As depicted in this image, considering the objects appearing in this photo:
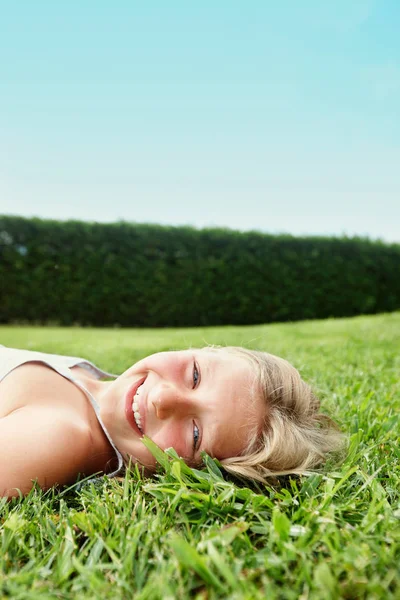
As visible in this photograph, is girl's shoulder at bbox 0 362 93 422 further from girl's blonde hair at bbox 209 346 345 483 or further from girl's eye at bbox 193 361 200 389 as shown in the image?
girl's blonde hair at bbox 209 346 345 483

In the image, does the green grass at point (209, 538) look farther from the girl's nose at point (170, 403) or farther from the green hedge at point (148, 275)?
the green hedge at point (148, 275)

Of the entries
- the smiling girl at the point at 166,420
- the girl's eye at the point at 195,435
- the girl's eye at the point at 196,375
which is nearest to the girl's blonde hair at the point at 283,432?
the smiling girl at the point at 166,420

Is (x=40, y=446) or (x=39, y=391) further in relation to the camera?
(x=39, y=391)

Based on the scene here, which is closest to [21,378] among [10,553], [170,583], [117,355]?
[10,553]

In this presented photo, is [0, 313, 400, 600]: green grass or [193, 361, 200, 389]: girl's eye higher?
[193, 361, 200, 389]: girl's eye

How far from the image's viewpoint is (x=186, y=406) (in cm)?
181

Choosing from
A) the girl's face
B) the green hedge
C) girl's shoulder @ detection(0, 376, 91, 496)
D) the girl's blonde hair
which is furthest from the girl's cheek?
the green hedge

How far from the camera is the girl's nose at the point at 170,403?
5.90 feet

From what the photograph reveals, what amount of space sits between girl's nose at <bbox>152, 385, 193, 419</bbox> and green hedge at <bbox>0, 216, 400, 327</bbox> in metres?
10.4

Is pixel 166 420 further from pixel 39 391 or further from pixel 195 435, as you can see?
pixel 39 391

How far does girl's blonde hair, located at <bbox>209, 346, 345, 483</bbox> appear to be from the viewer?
5.88 feet

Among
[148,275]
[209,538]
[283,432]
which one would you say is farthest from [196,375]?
[148,275]

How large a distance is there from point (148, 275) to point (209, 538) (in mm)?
11132

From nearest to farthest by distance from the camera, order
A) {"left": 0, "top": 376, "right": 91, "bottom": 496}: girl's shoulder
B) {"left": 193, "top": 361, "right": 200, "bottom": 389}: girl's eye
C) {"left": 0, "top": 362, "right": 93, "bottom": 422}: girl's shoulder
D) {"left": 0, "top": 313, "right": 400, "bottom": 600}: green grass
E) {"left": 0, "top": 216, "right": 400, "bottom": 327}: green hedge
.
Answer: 1. {"left": 0, "top": 313, "right": 400, "bottom": 600}: green grass
2. {"left": 0, "top": 376, "right": 91, "bottom": 496}: girl's shoulder
3. {"left": 193, "top": 361, "right": 200, "bottom": 389}: girl's eye
4. {"left": 0, "top": 362, "right": 93, "bottom": 422}: girl's shoulder
5. {"left": 0, "top": 216, "right": 400, "bottom": 327}: green hedge
